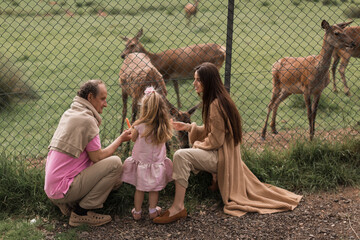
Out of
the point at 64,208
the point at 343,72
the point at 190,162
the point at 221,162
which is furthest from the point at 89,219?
the point at 343,72

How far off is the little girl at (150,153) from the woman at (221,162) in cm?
16

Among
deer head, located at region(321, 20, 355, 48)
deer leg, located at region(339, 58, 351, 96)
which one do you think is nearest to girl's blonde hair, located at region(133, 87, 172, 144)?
deer head, located at region(321, 20, 355, 48)

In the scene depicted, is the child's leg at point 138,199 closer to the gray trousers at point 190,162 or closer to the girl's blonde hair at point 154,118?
the gray trousers at point 190,162

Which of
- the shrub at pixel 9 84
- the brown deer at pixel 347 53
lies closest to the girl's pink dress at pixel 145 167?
the shrub at pixel 9 84

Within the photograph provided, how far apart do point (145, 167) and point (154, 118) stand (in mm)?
504

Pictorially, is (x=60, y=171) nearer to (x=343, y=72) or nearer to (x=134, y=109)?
(x=134, y=109)

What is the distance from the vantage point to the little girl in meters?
4.54

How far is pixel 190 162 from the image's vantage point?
187 inches

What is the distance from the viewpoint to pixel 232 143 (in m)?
4.84

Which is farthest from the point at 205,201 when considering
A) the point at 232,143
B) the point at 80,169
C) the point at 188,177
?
the point at 80,169

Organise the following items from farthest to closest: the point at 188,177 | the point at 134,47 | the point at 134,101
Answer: the point at 134,47 → the point at 134,101 → the point at 188,177

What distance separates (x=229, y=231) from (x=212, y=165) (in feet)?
2.30

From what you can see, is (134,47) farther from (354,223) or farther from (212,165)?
(354,223)

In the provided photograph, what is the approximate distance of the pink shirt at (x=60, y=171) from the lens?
436cm
